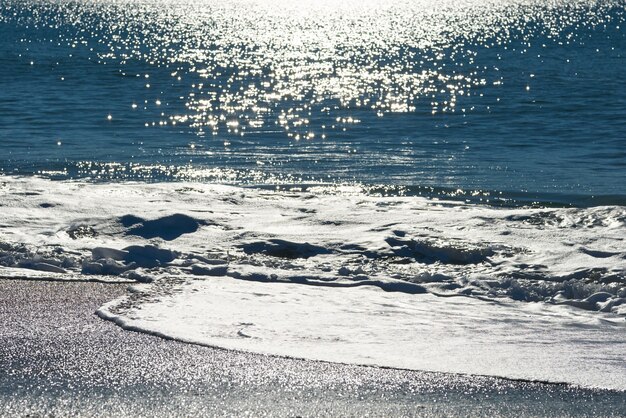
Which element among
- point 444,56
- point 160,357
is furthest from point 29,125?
point 444,56

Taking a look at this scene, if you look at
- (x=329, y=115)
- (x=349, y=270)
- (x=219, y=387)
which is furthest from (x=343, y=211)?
(x=329, y=115)

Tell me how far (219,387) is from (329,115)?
1994 centimetres

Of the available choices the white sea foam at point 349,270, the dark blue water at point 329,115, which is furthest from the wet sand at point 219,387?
the dark blue water at point 329,115

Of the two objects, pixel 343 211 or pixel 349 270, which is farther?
pixel 343 211

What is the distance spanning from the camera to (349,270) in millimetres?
9094

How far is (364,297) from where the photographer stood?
317 inches

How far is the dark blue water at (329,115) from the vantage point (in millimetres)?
16297

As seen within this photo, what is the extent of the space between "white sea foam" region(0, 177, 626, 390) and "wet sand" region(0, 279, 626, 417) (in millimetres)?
250

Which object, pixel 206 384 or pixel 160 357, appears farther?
pixel 160 357

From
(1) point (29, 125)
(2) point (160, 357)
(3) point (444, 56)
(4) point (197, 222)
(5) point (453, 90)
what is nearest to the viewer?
(2) point (160, 357)

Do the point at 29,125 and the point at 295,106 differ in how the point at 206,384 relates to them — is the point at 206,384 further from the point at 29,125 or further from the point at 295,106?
the point at 295,106

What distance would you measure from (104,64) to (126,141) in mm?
22541

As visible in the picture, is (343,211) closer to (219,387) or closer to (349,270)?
(349,270)

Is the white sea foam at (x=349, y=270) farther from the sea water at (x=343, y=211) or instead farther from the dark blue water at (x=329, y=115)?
the dark blue water at (x=329, y=115)
